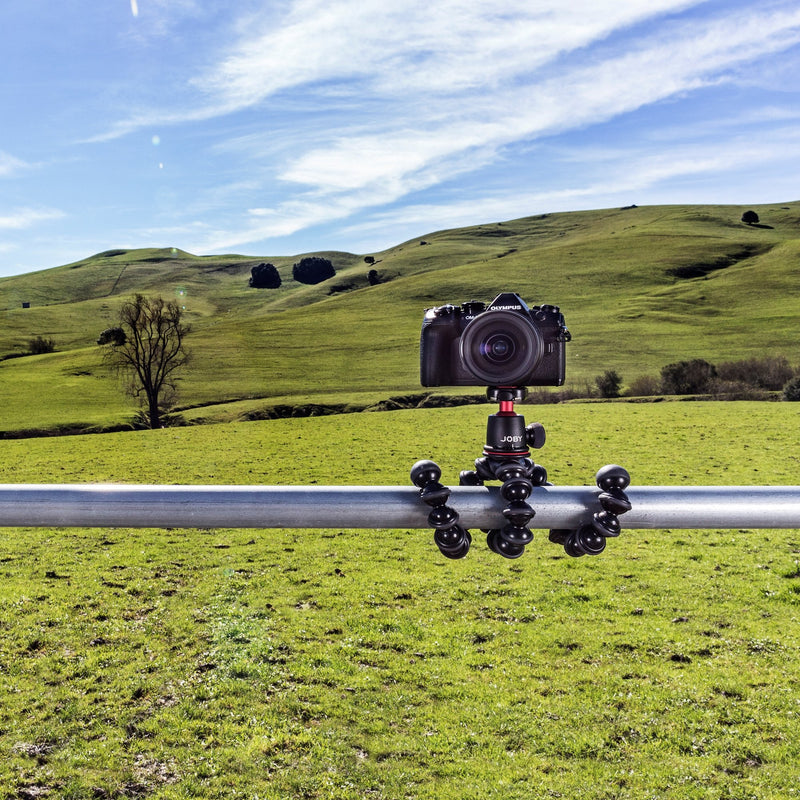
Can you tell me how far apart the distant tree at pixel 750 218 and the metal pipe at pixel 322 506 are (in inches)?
6991

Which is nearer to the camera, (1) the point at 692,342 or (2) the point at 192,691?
(2) the point at 192,691

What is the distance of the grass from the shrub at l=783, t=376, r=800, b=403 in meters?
36.5

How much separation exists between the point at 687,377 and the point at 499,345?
55122mm

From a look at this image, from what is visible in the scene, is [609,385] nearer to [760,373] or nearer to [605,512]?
[760,373]

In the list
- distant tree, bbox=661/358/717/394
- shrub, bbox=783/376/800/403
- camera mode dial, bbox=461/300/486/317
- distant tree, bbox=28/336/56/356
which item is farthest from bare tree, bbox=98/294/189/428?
camera mode dial, bbox=461/300/486/317

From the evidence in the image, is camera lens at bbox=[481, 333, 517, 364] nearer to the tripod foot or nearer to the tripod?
the tripod

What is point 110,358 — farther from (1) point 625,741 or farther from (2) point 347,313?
(1) point 625,741

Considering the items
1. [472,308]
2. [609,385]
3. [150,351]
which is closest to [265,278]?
[150,351]

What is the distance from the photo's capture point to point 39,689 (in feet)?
23.4

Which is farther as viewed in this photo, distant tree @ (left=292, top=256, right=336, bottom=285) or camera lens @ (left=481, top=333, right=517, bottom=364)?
distant tree @ (left=292, top=256, right=336, bottom=285)

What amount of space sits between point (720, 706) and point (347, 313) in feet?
330

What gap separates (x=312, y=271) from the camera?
182m

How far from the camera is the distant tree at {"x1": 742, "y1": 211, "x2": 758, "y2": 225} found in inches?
6117

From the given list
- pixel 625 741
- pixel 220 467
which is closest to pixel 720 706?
pixel 625 741
